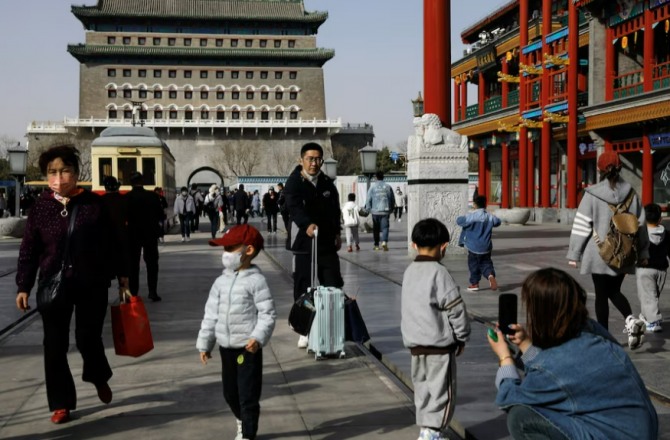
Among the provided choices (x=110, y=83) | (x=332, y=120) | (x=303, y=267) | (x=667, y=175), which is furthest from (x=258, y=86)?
(x=303, y=267)

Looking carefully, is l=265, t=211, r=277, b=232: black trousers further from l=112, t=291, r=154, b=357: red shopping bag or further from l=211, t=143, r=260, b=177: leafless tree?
l=211, t=143, r=260, b=177: leafless tree

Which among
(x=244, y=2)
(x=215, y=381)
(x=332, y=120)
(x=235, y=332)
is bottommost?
(x=215, y=381)

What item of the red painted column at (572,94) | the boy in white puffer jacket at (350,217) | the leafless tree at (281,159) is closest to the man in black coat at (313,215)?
the boy in white puffer jacket at (350,217)

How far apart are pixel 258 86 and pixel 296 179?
3257 inches

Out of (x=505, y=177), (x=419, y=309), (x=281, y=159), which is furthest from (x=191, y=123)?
(x=419, y=309)

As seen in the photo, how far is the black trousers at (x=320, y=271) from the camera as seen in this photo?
7.48m

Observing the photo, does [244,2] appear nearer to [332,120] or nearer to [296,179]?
[332,120]

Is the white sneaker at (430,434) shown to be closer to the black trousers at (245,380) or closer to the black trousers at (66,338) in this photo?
the black trousers at (245,380)

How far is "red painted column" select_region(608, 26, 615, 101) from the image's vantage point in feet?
92.8

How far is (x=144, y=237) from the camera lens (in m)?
11.3

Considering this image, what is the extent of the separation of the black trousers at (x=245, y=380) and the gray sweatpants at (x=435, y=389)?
2.86 feet

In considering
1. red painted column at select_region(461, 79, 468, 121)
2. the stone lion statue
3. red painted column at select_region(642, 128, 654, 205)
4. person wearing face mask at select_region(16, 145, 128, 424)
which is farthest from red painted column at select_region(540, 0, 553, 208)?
person wearing face mask at select_region(16, 145, 128, 424)

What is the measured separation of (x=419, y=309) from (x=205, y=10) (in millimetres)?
87606

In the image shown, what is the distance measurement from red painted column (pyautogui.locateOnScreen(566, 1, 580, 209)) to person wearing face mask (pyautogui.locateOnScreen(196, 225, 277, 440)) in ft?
87.7
